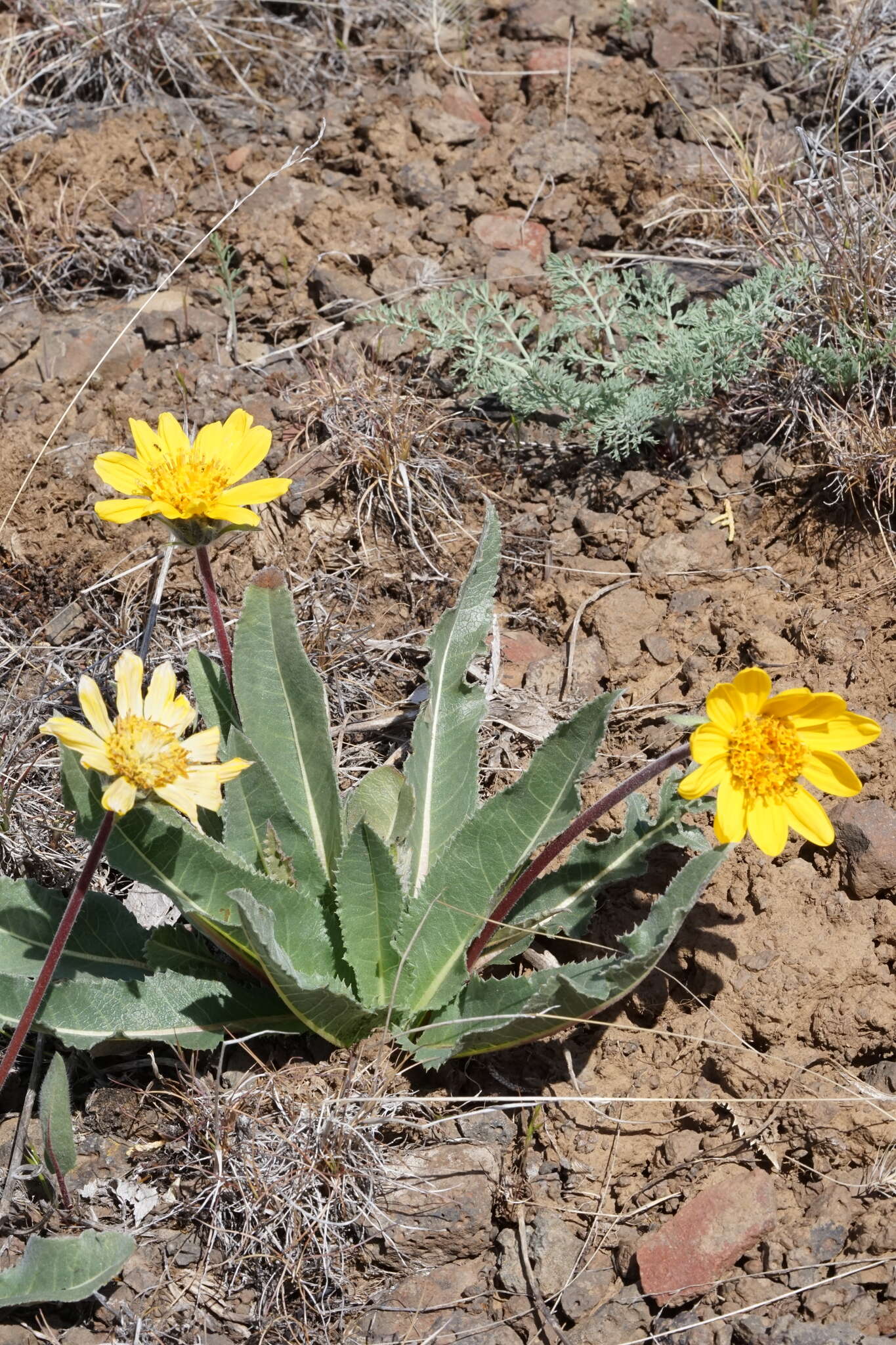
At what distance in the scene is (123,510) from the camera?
92.4 inches

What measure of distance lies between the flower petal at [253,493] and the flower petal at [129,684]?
0.38m

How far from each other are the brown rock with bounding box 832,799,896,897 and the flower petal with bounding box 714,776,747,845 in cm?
69

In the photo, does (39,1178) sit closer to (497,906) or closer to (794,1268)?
(497,906)

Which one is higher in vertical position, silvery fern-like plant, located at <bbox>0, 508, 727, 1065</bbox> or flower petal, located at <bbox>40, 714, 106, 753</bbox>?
flower petal, located at <bbox>40, 714, 106, 753</bbox>

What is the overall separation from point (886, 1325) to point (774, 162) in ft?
12.2

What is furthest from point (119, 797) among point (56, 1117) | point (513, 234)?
point (513, 234)

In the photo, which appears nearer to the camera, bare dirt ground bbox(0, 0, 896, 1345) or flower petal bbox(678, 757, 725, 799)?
flower petal bbox(678, 757, 725, 799)

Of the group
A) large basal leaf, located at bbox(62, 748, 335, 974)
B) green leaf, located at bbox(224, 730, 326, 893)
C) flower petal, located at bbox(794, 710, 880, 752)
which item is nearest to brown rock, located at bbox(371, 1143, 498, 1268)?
large basal leaf, located at bbox(62, 748, 335, 974)

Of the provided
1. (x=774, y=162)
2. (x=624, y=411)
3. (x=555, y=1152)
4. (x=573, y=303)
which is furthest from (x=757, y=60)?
(x=555, y=1152)

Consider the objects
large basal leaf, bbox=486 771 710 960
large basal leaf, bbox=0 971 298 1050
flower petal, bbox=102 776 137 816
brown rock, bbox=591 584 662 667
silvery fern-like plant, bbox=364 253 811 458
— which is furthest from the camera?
silvery fern-like plant, bbox=364 253 811 458

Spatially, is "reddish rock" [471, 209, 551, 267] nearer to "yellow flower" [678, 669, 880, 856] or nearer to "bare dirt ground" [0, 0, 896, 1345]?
"bare dirt ground" [0, 0, 896, 1345]

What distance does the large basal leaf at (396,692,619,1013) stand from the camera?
2.55 m

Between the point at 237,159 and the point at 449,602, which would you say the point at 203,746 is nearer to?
the point at 449,602

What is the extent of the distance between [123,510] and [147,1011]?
106 cm
